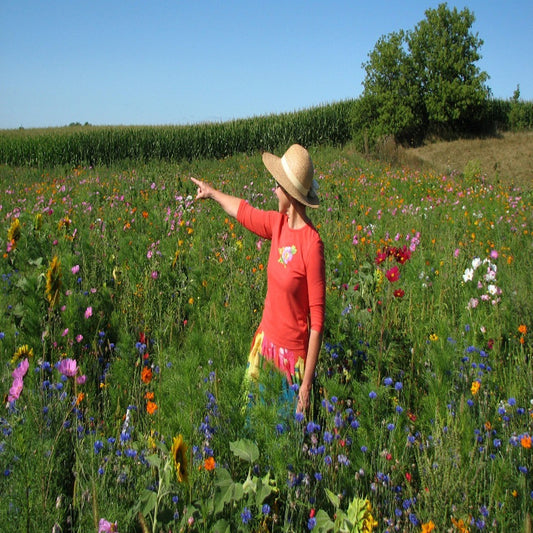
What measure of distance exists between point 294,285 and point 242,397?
62cm

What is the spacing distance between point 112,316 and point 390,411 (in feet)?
6.43

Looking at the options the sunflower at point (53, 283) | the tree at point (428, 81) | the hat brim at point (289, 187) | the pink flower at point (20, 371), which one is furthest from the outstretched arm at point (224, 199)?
the tree at point (428, 81)

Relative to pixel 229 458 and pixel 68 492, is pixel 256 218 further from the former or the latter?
pixel 68 492

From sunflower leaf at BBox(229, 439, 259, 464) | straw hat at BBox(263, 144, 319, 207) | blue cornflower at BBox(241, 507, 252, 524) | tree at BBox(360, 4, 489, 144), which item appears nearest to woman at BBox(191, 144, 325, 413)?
straw hat at BBox(263, 144, 319, 207)

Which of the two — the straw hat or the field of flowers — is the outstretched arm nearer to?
the straw hat

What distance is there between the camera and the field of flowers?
1.57 m

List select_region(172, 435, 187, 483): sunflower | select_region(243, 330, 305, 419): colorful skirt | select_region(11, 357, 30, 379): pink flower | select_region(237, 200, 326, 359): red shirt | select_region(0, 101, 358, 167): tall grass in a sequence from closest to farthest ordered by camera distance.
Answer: select_region(172, 435, 187, 483): sunflower → select_region(11, 357, 30, 379): pink flower → select_region(243, 330, 305, 419): colorful skirt → select_region(237, 200, 326, 359): red shirt → select_region(0, 101, 358, 167): tall grass

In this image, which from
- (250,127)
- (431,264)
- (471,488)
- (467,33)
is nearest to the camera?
(471,488)

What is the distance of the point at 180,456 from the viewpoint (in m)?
1.24

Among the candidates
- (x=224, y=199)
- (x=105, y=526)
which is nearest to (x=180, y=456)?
(x=105, y=526)

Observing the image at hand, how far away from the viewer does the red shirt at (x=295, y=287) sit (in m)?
2.21

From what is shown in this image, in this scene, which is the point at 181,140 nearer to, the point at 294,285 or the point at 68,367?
the point at 294,285

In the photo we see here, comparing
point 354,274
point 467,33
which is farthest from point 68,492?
point 467,33

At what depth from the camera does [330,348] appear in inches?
103
